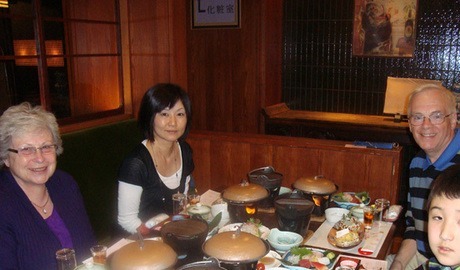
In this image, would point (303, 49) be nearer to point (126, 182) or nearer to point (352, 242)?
point (126, 182)

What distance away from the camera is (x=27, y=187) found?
206 cm

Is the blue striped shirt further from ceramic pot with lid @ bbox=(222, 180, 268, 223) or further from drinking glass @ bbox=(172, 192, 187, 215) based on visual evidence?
drinking glass @ bbox=(172, 192, 187, 215)

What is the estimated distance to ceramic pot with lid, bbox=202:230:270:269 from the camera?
1.43 m

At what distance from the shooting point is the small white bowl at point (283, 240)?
6.00 feet

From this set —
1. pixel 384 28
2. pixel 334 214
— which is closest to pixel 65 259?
pixel 334 214

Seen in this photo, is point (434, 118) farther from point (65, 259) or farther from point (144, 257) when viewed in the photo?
point (65, 259)

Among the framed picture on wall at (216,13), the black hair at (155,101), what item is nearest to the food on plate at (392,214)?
the black hair at (155,101)

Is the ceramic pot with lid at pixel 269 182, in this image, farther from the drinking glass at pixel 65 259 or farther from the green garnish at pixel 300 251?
the drinking glass at pixel 65 259

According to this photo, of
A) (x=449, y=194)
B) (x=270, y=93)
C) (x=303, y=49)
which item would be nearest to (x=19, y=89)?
(x=270, y=93)

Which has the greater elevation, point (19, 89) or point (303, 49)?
point (303, 49)

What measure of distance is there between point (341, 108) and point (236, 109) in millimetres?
1356

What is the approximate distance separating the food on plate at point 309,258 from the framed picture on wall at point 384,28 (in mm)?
4087

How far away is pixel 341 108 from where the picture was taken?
5680 millimetres

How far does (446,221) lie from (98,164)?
2371 millimetres
